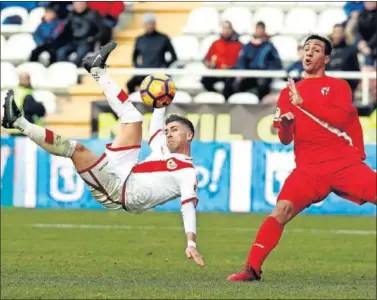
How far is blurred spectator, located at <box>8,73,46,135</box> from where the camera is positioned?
23.4m

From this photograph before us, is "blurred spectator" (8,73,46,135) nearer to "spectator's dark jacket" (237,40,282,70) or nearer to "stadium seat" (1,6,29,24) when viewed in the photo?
"spectator's dark jacket" (237,40,282,70)

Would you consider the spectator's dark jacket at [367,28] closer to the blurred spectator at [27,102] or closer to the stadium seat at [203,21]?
the stadium seat at [203,21]

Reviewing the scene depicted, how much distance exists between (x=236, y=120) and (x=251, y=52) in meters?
1.75

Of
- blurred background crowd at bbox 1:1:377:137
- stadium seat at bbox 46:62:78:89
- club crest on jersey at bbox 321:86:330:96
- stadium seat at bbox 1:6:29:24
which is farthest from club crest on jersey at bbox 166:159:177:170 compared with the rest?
stadium seat at bbox 1:6:29:24

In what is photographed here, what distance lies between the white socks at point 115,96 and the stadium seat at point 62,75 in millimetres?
14245

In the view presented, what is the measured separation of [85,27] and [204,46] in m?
2.46

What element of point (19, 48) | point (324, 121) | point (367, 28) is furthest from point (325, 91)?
point (19, 48)

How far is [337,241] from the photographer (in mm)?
17531

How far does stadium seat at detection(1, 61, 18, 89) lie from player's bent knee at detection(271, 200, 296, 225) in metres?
14.8

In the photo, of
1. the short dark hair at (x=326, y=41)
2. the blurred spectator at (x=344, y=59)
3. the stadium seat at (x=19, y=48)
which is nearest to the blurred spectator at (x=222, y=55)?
the blurred spectator at (x=344, y=59)

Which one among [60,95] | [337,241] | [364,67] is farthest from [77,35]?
[337,241]

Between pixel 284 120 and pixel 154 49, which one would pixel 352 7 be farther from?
pixel 284 120

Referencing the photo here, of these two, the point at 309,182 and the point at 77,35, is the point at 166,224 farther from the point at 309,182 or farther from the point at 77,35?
Result: the point at 309,182

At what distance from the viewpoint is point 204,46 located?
85.4ft
